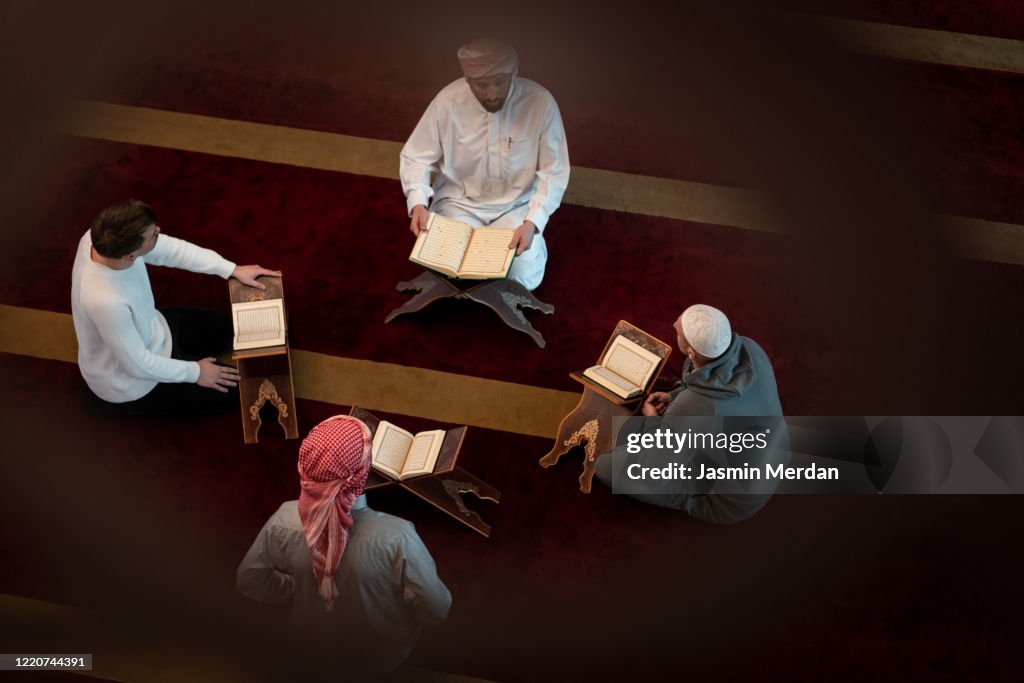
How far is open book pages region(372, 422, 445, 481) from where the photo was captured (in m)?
4.22

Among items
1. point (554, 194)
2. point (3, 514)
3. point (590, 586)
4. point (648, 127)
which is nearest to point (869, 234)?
point (648, 127)

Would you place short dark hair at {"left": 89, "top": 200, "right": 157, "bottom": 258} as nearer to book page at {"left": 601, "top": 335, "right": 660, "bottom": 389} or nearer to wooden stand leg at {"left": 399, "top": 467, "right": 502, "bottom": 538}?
wooden stand leg at {"left": 399, "top": 467, "right": 502, "bottom": 538}

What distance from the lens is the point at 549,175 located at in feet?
15.8

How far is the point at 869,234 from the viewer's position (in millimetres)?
5551

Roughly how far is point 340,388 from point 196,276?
1.14 meters

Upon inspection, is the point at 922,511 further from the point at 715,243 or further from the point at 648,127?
A: the point at 648,127

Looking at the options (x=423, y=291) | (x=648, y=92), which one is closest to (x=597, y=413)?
(x=423, y=291)

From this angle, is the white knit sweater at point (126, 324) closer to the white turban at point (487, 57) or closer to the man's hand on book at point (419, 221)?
the man's hand on book at point (419, 221)

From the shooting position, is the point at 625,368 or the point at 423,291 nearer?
the point at 625,368

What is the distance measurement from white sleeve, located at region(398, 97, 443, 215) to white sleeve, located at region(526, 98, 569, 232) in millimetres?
531

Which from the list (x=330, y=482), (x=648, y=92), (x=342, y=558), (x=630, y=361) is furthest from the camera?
(x=648, y=92)

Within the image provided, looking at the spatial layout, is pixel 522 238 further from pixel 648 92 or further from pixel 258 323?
pixel 648 92

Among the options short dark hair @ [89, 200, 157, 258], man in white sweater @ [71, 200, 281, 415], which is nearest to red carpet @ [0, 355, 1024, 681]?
man in white sweater @ [71, 200, 281, 415]

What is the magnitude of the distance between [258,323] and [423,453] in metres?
1.07
